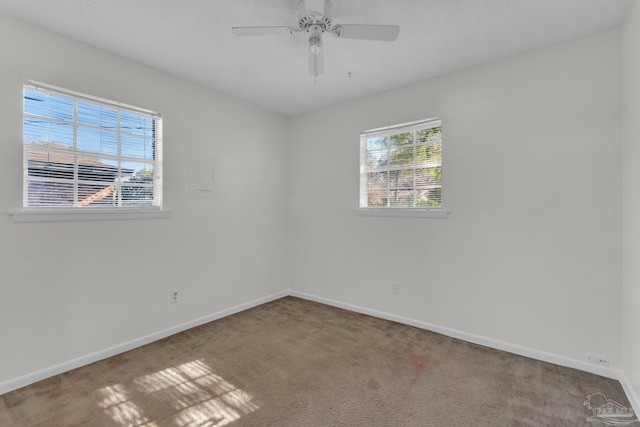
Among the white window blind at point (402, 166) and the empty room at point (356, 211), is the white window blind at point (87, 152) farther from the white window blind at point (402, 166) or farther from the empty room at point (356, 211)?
the white window blind at point (402, 166)

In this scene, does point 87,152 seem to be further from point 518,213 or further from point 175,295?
point 518,213

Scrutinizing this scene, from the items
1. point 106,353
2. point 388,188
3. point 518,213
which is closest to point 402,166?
point 388,188

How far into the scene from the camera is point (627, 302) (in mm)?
2041

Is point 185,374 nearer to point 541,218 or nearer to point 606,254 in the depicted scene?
point 541,218

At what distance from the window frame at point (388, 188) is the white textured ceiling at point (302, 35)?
475mm

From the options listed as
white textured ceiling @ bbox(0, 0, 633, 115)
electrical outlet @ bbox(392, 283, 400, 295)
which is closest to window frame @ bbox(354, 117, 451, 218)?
white textured ceiling @ bbox(0, 0, 633, 115)

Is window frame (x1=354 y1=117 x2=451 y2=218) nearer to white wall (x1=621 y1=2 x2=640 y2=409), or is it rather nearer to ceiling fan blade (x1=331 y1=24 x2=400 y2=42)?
white wall (x1=621 y1=2 x2=640 y2=409)

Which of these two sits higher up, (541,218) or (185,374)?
(541,218)

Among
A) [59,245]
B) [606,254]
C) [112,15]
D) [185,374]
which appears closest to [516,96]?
[606,254]

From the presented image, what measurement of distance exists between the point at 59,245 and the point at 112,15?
1734 millimetres

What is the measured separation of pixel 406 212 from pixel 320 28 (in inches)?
77.2

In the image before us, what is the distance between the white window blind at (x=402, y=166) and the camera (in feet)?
10.1

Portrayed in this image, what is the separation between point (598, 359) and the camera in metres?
2.23

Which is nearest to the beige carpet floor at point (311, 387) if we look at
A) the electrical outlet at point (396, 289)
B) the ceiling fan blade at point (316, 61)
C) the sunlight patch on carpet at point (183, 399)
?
the sunlight patch on carpet at point (183, 399)
